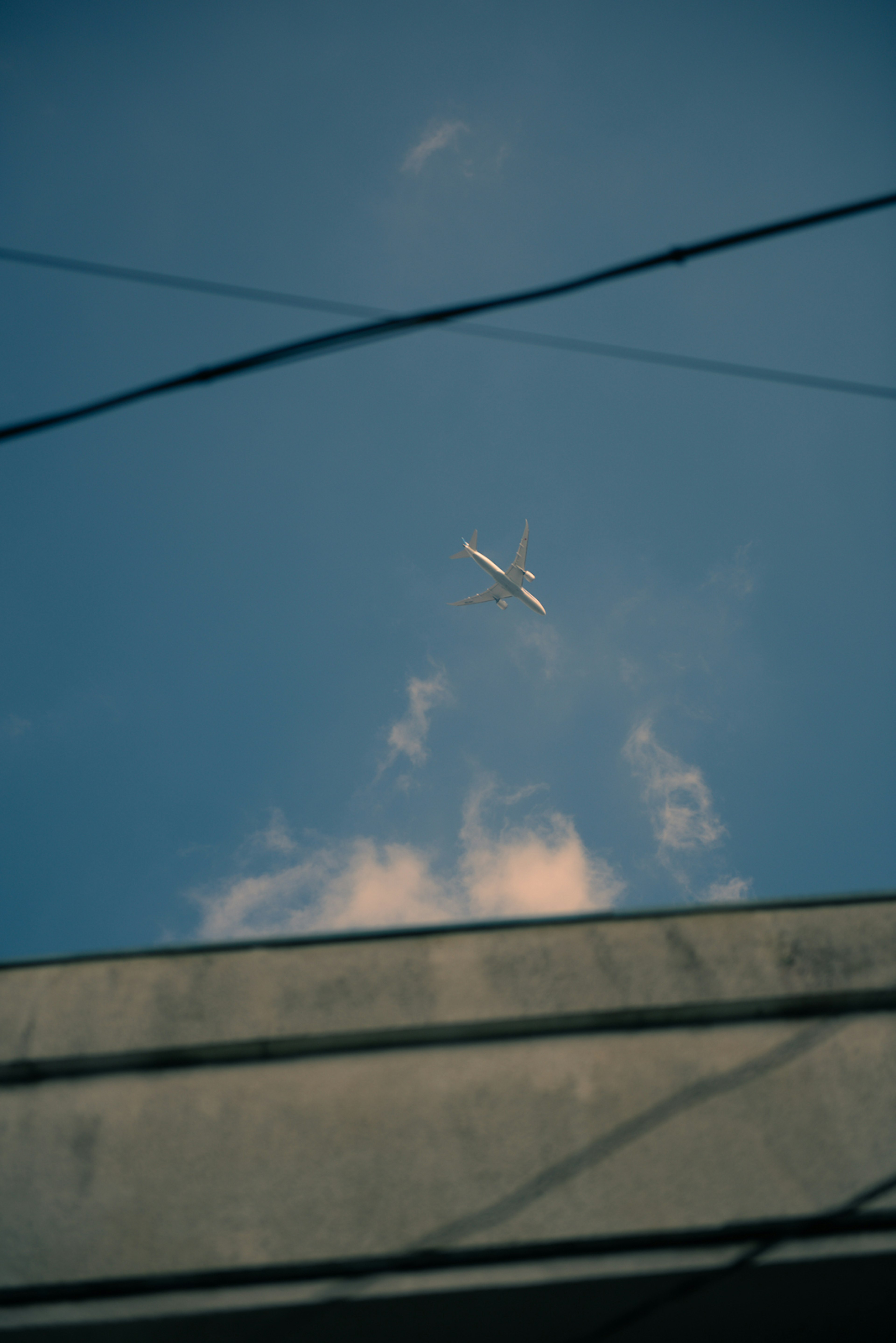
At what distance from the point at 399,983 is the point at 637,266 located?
182 inches

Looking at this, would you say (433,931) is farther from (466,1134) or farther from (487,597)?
(487,597)

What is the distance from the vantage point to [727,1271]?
4668 millimetres

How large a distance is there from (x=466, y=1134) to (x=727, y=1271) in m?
1.68

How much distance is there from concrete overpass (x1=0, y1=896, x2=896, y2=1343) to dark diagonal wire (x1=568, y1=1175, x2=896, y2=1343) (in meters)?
0.01

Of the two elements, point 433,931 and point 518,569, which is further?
point 518,569

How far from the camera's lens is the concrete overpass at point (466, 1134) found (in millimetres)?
4660

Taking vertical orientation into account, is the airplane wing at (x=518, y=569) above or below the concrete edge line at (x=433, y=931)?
above

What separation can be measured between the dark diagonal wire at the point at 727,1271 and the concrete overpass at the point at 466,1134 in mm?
14

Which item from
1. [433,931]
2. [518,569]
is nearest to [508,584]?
[518,569]

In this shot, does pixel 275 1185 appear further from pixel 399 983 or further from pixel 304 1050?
pixel 399 983

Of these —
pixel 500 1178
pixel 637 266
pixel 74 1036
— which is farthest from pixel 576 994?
pixel 637 266

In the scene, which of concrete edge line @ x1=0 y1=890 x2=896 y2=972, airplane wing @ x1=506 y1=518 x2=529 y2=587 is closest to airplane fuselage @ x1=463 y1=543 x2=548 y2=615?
airplane wing @ x1=506 y1=518 x2=529 y2=587

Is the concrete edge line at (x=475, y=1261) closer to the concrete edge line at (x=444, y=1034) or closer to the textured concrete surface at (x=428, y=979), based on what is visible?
the concrete edge line at (x=444, y=1034)

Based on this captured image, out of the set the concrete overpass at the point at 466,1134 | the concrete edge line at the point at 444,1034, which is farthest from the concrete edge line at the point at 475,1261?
the concrete edge line at the point at 444,1034
